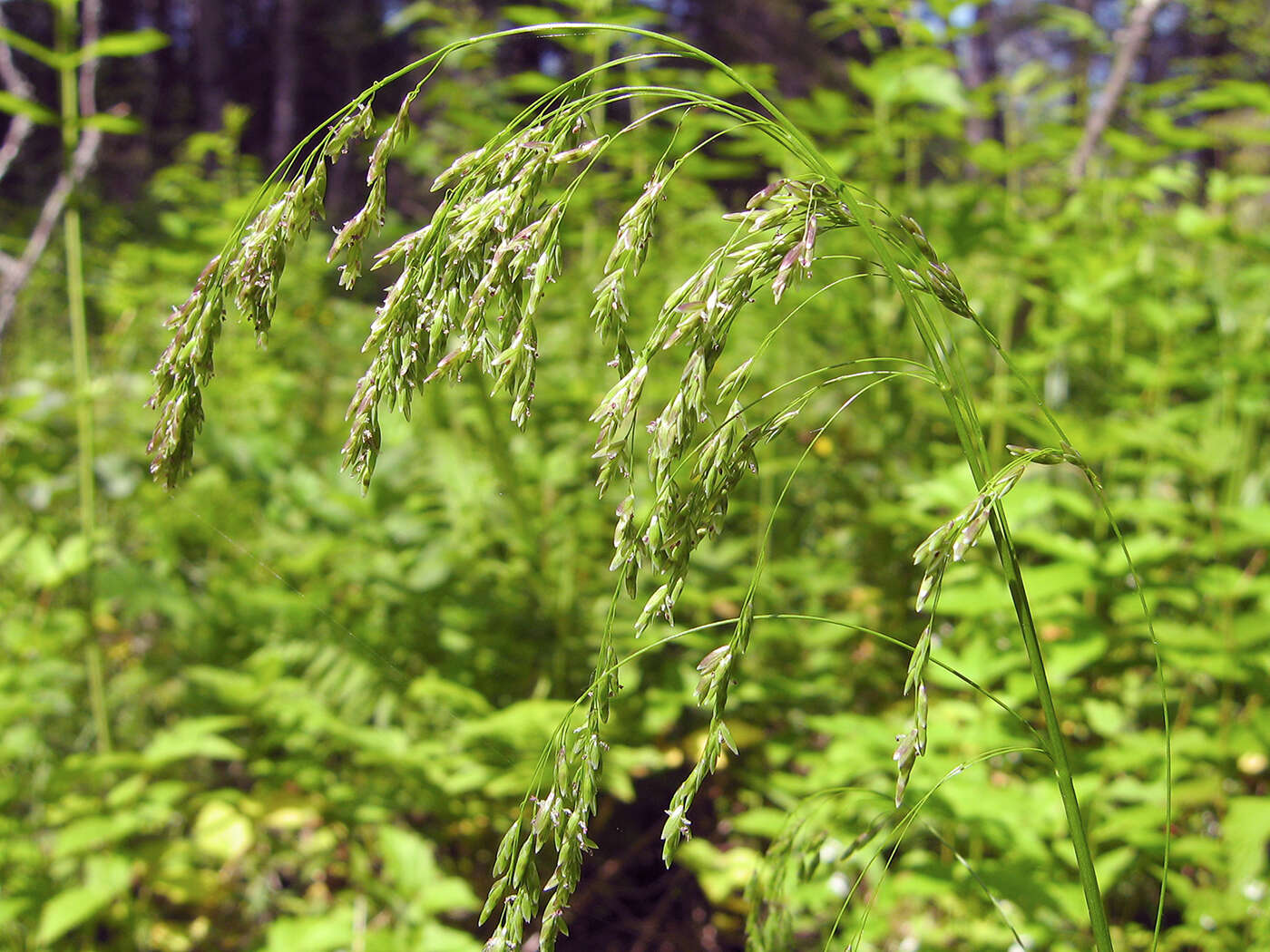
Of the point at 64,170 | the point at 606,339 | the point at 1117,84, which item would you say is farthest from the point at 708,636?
the point at 1117,84

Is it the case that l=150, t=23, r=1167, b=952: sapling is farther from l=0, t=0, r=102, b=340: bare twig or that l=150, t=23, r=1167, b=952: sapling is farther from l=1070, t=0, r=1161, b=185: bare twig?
l=1070, t=0, r=1161, b=185: bare twig

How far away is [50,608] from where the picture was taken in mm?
2449

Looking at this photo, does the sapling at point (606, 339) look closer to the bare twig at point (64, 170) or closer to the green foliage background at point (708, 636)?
the green foliage background at point (708, 636)

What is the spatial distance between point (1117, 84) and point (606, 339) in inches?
102

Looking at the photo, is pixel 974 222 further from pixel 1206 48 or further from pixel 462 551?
pixel 1206 48

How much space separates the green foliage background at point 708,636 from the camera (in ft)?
5.11

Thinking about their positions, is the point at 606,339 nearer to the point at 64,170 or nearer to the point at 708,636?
the point at 708,636

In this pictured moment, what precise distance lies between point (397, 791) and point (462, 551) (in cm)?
51

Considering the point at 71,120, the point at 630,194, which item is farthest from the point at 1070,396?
the point at 71,120

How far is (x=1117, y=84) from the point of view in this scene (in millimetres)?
2602

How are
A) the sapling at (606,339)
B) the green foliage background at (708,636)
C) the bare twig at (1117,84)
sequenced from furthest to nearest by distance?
the bare twig at (1117,84)
the green foliage background at (708,636)
the sapling at (606,339)

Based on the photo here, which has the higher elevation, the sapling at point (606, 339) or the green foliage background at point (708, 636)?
the sapling at point (606, 339)

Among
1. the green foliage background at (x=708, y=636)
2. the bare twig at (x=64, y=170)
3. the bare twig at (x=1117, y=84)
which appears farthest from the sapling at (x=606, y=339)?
the bare twig at (x=1117, y=84)

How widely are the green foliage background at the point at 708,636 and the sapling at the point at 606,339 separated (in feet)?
2.48
